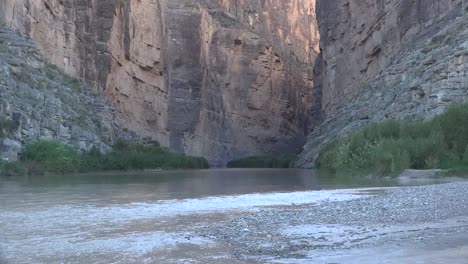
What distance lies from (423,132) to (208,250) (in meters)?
25.0

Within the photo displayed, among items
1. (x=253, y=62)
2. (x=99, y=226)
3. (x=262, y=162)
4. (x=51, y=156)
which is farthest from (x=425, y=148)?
(x=253, y=62)

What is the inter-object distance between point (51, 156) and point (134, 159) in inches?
699

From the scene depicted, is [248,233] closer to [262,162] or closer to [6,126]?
[6,126]

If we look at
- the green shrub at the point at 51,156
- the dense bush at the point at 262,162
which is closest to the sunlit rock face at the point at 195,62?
the dense bush at the point at 262,162

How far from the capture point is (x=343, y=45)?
79.6 meters

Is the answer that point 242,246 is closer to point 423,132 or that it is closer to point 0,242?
point 0,242

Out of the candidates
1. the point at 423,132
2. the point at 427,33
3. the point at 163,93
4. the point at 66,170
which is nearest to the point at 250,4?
the point at 163,93

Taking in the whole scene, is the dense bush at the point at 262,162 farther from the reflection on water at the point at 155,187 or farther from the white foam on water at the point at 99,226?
the white foam on water at the point at 99,226

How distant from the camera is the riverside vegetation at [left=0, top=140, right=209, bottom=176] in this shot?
40.9 meters

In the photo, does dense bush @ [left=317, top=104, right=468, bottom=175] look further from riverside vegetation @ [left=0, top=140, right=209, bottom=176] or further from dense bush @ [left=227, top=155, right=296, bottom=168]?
dense bush @ [left=227, top=155, right=296, bottom=168]

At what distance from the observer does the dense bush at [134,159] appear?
5184cm

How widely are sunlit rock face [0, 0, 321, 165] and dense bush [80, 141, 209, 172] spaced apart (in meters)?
6.93

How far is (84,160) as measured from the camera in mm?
49656

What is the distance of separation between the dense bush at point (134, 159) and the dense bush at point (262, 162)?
15867 millimetres
